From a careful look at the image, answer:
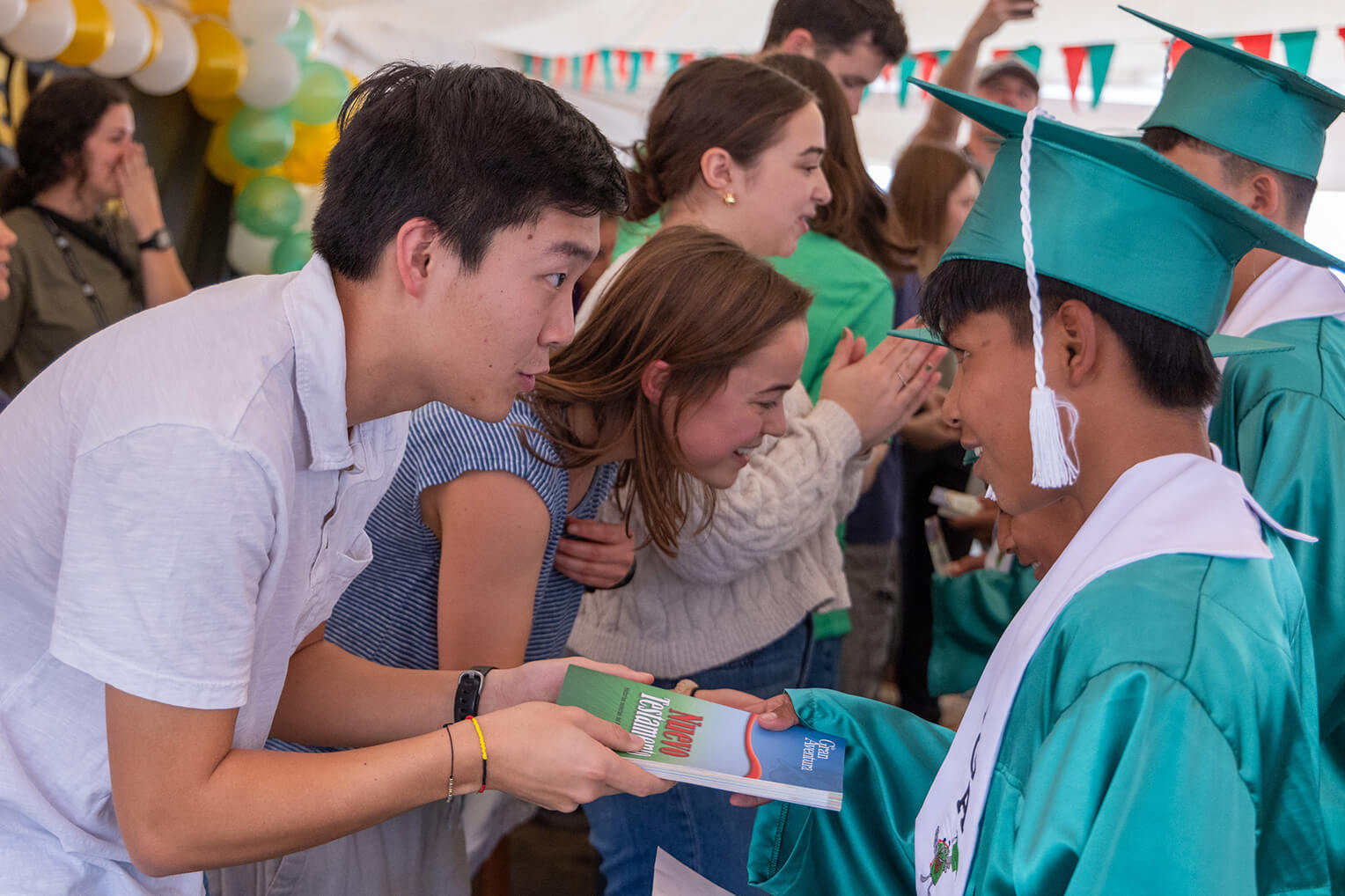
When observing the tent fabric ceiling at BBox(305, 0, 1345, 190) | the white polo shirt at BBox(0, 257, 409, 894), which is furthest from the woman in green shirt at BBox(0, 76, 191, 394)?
the white polo shirt at BBox(0, 257, 409, 894)

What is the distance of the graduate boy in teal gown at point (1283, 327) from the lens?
1572 millimetres

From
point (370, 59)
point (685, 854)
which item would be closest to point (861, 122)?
point (370, 59)

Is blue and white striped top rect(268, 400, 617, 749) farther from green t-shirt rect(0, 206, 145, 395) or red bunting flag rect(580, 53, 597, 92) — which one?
red bunting flag rect(580, 53, 597, 92)

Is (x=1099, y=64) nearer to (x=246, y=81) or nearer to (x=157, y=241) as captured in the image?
(x=246, y=81)

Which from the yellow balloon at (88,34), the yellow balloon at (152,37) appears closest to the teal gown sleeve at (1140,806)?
the yellow balloon at (88,34)

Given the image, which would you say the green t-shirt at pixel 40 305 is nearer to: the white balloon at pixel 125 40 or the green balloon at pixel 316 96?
the white balloon at pixel 125 40

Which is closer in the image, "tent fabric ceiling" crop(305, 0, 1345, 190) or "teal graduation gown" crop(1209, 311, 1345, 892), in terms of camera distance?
"teal graduation gown" crop(1209, 311, 1345, 892)

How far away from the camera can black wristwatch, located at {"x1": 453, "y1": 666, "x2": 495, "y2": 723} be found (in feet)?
4.87

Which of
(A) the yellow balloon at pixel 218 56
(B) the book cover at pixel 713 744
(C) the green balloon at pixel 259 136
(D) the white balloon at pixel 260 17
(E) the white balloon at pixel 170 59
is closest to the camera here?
(B) the book cover at pixel 713 744

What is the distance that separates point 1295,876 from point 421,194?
107cm

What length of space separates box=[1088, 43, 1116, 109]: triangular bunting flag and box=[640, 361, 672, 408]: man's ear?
163 inches

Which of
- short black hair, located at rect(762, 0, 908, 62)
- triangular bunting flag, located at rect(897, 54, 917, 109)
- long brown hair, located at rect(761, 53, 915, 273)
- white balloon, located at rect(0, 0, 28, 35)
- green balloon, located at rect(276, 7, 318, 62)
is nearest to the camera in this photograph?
long brown hair, located at rect(761, 53, 915, 273)

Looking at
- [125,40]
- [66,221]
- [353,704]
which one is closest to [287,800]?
[353,704]

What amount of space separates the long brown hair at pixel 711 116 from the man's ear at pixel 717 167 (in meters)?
0.01
